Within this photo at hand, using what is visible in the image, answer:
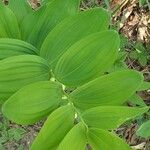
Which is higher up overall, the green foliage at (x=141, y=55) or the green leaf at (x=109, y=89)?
the green leaf at (x=109, y=89)

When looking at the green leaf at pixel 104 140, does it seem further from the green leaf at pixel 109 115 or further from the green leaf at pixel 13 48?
the green leaf at pixel 13 48

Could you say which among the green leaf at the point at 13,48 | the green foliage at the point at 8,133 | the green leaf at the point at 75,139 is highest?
the green leaf at the point at 13,48

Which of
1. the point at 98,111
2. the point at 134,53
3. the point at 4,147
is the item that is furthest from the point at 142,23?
the point at 98,111

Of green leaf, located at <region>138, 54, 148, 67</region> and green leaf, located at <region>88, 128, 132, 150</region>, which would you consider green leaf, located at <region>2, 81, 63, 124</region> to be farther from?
green leaf, located at <region>138, 54, 148, 67</region>

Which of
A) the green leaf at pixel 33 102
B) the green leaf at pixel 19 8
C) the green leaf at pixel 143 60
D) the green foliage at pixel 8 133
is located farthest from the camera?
the green leaf at pixel 143 60

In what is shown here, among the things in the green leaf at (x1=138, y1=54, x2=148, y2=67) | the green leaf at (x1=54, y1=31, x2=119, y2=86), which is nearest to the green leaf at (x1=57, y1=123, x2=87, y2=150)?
the green leaf at (x1=54, y1=31, x2=119, y2=86)

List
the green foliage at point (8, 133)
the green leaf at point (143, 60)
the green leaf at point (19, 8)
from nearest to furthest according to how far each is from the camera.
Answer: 1. the green leaf at point (19, 8)
2. the green foliage at point (8, 133)
3. the green leaf at point (143, 60)

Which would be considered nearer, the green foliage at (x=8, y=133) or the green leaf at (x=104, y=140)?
the green leaf at (x=104, y=140)

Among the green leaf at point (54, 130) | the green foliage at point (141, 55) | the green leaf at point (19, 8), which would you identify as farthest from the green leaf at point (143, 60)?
the green leaf at point (54, 130)
